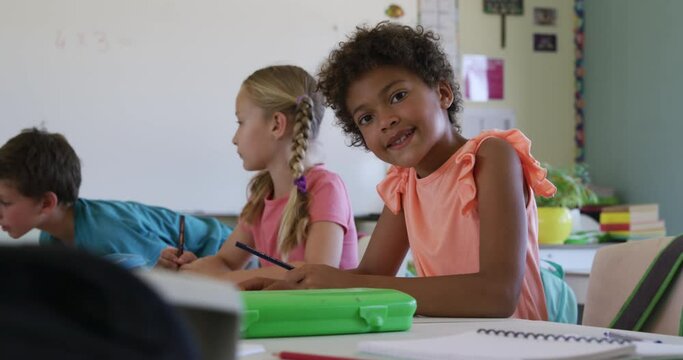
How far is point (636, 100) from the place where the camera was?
166 inches

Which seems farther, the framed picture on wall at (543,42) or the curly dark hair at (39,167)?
the framed picture on wall at (543,42)

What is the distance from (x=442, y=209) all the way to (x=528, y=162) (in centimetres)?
19

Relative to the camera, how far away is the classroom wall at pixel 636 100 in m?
4.00

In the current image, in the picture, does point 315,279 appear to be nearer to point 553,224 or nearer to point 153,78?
point 153,78

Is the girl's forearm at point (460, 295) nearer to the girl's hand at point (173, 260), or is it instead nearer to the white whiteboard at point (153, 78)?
the girl's hand at point (173, 260)

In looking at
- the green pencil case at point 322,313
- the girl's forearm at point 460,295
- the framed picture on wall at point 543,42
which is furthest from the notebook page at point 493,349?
the framed picture on wall at point 543,42

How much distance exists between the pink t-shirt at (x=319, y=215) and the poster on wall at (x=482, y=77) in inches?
86.3

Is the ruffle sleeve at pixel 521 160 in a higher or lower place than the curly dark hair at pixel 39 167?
higher

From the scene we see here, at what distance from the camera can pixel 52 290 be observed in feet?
0.94

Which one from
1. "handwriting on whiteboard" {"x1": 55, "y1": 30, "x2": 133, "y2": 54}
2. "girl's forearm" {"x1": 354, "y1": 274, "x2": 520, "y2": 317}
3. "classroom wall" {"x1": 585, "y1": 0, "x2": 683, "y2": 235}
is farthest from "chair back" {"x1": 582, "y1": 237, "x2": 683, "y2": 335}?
"classroom wall" {"x1": 585, "y1": 0, "x2": 683, "y2": 235}

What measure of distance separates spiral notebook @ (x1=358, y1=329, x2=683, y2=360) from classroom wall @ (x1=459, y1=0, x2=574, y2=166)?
3.55m

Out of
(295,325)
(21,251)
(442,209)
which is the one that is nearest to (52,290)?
(21,251)

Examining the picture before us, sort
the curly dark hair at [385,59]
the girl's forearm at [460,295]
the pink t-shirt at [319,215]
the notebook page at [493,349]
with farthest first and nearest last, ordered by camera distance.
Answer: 1. the pink t-shirt at [319,215]
2. the curly dark hair at [385,59]
3. the girl's forearm at [460,295]
4. the notebook page at [493,349]

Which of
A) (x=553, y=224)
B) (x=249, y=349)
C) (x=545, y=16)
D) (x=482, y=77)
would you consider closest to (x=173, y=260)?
(x=249, y=349)
